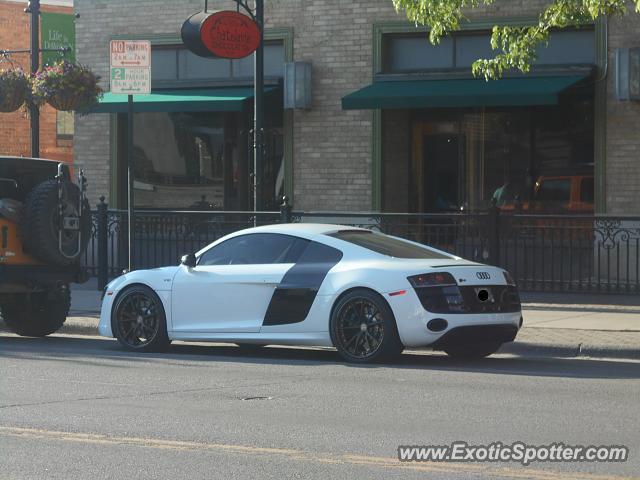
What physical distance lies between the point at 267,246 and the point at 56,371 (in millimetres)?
2516

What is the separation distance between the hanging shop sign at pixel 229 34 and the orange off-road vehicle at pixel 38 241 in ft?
13.1

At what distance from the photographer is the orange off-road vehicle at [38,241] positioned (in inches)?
564

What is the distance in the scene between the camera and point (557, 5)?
1570 centimetres

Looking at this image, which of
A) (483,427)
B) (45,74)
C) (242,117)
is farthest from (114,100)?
(483,427)

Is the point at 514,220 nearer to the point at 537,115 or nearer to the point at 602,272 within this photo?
the point at 602,272

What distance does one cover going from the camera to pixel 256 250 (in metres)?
13.0

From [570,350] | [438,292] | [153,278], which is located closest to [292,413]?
[438,292]

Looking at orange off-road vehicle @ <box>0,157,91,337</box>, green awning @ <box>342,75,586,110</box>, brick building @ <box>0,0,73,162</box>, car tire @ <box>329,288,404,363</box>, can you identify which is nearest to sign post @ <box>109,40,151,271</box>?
orange off-road vehicle @ <box>0,157,91,337</box>

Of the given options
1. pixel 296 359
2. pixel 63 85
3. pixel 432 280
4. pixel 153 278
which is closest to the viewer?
pixel 432 280

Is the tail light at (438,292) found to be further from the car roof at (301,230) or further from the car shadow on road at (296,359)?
the car roof at (301,230)

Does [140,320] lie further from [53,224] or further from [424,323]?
[424,323]

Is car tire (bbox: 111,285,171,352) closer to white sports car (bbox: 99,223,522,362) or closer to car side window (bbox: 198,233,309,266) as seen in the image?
white sports car (bbox: 99,223,522,362)

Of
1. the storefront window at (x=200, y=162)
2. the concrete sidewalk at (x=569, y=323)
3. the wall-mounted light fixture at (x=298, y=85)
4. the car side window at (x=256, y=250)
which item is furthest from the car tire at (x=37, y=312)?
the storefront window at (x=200, y=162)

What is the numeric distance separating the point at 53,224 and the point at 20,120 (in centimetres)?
2705
